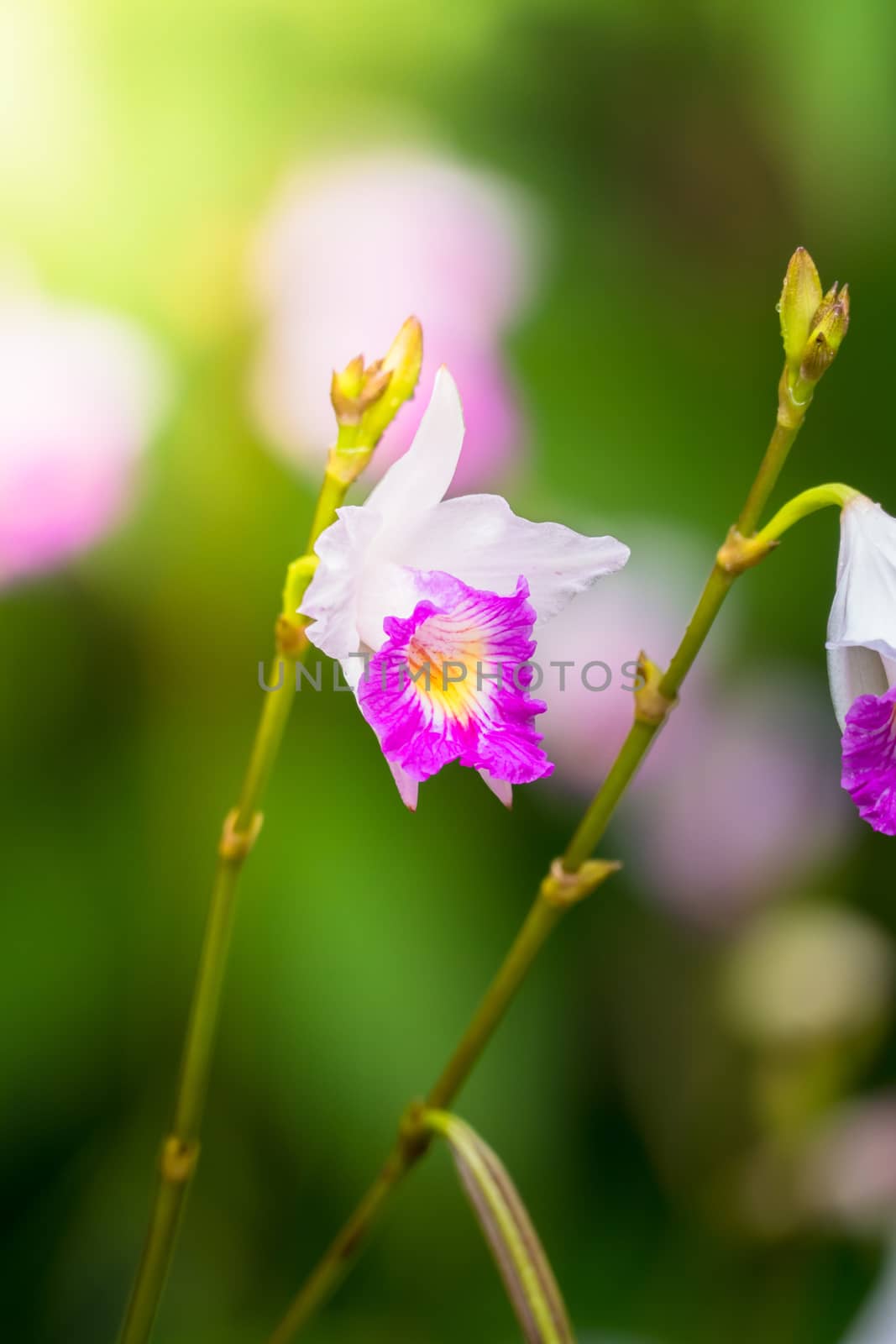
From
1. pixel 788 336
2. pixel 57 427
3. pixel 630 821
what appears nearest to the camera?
pixel 788 336

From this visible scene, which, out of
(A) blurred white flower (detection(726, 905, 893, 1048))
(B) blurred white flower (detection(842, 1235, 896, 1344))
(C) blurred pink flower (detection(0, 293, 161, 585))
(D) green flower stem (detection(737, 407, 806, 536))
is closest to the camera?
(D) green flower stem (detection(737, 407, 806, 536))

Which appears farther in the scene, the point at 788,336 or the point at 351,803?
the point at 351,803

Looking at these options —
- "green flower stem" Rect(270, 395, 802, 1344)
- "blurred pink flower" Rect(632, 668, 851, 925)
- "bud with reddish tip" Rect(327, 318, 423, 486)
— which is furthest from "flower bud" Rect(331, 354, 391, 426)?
"blurred pink flower" Rect(632, 668, 851, 925)

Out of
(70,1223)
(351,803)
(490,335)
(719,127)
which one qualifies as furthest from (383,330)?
(70,1223)

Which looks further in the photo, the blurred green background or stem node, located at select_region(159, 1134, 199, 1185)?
the blurred green background

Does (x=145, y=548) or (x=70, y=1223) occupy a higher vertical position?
(x=145, y=548)

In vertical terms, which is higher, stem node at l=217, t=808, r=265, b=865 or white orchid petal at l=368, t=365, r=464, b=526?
white orchid petal at l=368, t=365, r=464, b=526

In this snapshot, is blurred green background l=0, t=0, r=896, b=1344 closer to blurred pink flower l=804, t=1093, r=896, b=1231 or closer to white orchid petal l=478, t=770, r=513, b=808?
blurred pink flower l=804, t=1093, r=896, b=1231

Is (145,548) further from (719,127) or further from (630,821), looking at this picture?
(719,127)
